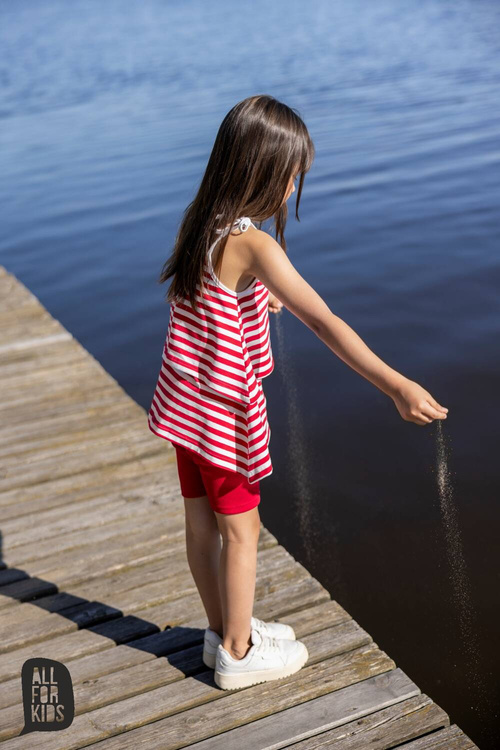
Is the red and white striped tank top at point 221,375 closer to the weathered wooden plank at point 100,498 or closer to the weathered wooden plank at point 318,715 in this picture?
the weathered wooden plank at point 318,715

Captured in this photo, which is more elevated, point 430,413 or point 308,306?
point 308,306

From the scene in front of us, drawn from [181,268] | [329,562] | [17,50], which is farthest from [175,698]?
[17,50]

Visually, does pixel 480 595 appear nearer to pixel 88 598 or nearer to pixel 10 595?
A: pixel 88 598

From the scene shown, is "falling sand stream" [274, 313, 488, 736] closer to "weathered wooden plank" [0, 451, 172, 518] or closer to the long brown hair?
"weathered wooden plank" [0, 451, 172, 518]

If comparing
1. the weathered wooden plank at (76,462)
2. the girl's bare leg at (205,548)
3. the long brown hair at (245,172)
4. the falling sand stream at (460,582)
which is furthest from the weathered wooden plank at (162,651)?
the weathered wooden plank at (76,462)

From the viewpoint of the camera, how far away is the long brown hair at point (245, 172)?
2.32 metres

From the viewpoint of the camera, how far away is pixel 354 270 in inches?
323

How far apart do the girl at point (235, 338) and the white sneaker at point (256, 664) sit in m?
0.07

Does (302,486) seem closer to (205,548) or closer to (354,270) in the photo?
(205,548)

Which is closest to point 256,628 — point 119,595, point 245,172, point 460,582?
point 119,595

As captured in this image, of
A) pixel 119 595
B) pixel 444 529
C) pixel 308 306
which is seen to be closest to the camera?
pixel 308 306

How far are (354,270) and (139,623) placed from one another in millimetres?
5558

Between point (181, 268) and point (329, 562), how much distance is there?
2409 mm

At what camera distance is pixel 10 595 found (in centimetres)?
344
